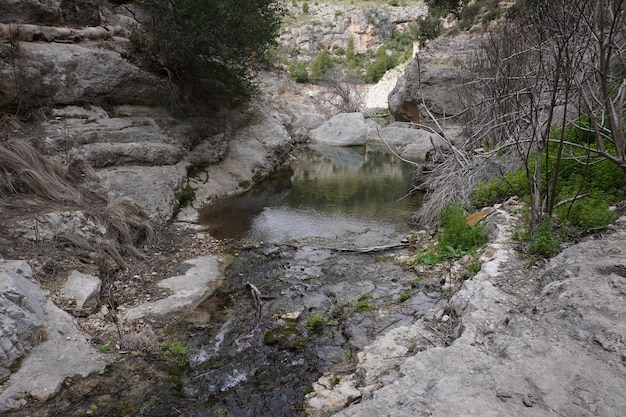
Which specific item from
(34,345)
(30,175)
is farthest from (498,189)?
(30,175)

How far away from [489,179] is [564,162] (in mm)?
2366

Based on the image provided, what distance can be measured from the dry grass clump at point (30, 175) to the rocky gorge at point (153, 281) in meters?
0.06

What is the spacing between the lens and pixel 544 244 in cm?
517

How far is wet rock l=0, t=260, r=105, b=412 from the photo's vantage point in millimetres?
4074

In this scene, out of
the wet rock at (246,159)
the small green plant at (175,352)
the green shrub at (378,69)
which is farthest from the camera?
the green shrub at (378,69)

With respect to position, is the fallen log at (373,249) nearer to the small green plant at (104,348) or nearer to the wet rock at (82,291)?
the wet rock at (82,291)

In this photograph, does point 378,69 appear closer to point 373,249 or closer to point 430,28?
point 430,28

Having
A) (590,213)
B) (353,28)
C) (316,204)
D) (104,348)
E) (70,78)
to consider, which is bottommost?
(316,204)

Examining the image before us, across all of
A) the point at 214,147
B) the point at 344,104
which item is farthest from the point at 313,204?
→ the point at 344,104

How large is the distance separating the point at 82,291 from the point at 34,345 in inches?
49.1

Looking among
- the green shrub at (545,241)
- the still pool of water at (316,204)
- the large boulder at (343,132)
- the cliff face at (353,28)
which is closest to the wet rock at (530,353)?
the green shrub at (545,241)

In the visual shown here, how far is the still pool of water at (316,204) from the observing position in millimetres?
10320

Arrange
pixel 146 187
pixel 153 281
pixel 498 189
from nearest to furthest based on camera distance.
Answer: pixel 153 281 → pixel 498 189 → pixel 146 187

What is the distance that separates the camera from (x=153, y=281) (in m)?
6.92
